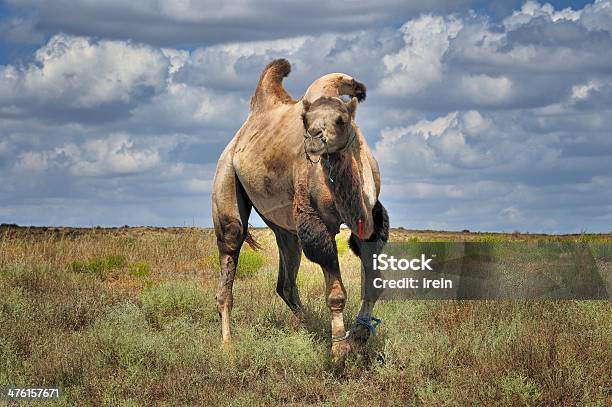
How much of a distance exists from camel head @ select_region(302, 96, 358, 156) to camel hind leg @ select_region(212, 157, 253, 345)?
3053mm

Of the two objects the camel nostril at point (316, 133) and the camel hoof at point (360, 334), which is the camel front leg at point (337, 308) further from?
the camel nostril at point (316, 133)

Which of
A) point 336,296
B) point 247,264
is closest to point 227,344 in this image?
point 336,296

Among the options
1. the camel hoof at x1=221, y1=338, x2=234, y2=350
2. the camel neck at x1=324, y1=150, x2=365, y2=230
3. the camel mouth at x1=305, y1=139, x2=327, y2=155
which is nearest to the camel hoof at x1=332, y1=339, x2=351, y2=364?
the camel neck at x1=324, y1=150, x2=365, y2=230

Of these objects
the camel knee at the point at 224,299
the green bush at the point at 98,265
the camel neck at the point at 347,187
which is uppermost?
the green bush at the point at 98,265

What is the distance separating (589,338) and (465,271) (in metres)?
3.80

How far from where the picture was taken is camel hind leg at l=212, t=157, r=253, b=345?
10.6 metres

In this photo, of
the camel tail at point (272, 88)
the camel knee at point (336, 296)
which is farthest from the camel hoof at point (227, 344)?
the camel tail at point (272, 88)

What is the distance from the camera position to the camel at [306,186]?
7.93 m

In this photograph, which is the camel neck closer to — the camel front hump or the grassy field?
the camel front hump

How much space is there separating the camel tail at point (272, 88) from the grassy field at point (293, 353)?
2745 mm

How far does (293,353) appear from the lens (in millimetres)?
9031

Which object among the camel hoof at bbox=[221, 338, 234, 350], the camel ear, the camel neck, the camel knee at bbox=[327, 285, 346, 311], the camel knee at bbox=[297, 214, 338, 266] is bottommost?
the camel hoof at bbox=[221, 338, 234, 350]

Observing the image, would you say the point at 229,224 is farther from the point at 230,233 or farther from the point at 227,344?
the point at 227,344

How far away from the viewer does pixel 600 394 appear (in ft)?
24.6
